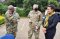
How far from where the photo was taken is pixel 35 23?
10383 mm

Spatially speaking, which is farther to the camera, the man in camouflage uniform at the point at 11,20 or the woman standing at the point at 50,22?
the man in camouflage uniform at the point at 11,20

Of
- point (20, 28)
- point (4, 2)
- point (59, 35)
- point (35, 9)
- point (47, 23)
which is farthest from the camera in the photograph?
point (4, 2)

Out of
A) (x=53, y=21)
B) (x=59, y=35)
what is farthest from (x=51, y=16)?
(x=59, y=35)

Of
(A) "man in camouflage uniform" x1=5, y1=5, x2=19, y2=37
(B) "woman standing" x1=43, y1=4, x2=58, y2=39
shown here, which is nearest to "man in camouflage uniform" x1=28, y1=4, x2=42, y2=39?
(A) "man in camouflage uniform" x1=5, y1=5, x2=19, y2=37

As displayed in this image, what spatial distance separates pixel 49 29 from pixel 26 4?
47.2ft

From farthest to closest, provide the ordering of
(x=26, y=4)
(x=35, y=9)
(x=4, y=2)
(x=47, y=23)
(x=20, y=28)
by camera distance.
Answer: (x=4, y=2), (x=26, y=4), (x=20, y=28), (x=35, y=9), (x=47, y=23)

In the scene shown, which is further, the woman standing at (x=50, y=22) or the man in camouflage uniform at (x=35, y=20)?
the man in camouflage uniform at (x=35, y=20)

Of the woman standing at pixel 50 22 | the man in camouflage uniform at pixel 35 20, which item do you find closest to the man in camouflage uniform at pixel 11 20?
the man in camouflage uniform at pixel 35 20

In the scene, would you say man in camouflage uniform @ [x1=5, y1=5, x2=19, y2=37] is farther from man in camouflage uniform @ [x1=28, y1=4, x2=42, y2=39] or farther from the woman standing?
the woman standing

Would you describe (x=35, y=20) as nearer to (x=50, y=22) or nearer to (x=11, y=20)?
(x=11, y=20)

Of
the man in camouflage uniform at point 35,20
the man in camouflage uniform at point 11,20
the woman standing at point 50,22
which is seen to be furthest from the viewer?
the man in camouflage uniform at point 35,20

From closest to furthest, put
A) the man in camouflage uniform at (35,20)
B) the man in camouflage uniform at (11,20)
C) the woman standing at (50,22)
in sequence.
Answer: the woman standing at (50,22) < the man in camouflage uniform at (11,20) < the man in camouflage uniform at (35,20)

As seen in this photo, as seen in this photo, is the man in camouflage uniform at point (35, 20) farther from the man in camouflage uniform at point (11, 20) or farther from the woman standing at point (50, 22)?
the woman standing at point (50, 22)

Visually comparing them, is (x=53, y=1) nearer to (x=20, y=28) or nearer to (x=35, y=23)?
(x=20, y=28)
